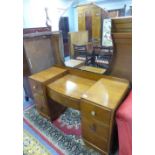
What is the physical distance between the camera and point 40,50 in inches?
75.6

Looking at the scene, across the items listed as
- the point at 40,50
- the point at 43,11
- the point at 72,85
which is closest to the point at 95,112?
the point at 72,85

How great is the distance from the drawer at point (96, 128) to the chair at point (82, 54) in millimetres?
691

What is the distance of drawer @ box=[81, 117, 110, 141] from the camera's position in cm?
115

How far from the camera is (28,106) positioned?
7.00 ft

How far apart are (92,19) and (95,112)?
37.1 inches

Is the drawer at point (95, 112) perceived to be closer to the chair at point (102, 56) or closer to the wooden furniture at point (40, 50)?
the chair at point (102, 56)

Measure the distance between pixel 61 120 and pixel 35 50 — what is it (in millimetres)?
1020

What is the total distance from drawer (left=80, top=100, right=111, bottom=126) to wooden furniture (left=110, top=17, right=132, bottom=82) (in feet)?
1.73

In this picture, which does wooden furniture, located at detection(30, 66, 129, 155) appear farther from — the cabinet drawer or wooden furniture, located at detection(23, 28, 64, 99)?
wooden furniture, located at detection(23, 28, 64, 99)

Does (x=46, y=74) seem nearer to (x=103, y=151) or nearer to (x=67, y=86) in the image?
(x=67, y=86)

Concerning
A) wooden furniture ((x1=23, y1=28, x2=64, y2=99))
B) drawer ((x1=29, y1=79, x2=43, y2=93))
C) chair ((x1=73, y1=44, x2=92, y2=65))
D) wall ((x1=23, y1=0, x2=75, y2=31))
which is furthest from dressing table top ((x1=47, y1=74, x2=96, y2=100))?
wall ((x1=23, y1=0, x2=75, y2=31))

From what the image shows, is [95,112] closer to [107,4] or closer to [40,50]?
[107,4]

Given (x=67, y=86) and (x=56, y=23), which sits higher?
(x=56, y=23)
